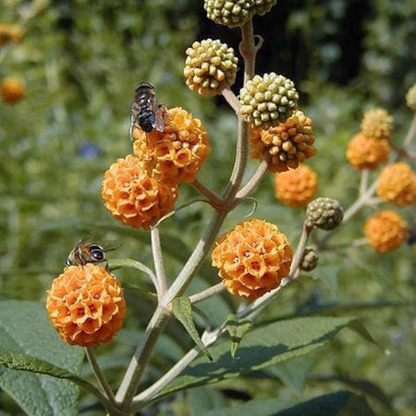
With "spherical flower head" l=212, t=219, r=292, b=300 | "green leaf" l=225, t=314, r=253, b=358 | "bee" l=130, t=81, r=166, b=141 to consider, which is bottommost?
"green leaf" l=225, t=314, r=253, b=358

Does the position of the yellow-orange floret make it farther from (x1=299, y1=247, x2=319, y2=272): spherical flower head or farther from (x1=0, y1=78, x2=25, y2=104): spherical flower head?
(x1=0, y1=78, x2=25, y2=104): spherical flower head

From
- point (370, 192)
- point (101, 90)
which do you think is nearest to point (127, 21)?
point (101, 90)

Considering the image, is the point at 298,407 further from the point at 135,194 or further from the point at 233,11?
the point at 233,11

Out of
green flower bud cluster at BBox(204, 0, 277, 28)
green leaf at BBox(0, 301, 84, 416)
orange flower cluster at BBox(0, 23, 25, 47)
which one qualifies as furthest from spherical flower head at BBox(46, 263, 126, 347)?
orange flower cluster at BBox(0, 23, 25, 47)

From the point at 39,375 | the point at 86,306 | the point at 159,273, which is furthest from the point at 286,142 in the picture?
the point at 39,375

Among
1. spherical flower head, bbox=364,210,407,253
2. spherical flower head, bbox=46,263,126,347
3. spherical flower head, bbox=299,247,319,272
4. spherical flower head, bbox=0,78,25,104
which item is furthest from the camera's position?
spherical flower head, bbox=0,78,25,104

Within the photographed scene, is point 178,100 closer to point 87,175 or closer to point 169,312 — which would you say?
point 87,175
